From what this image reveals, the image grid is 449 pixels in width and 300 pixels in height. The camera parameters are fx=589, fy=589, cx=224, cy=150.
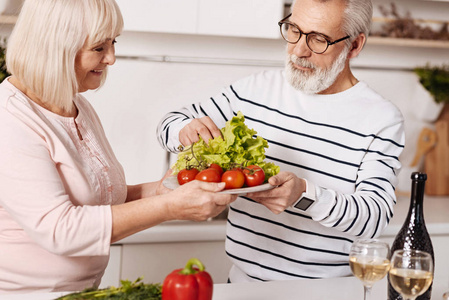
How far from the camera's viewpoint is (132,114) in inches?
116

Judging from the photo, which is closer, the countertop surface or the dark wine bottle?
the dark wine bottle

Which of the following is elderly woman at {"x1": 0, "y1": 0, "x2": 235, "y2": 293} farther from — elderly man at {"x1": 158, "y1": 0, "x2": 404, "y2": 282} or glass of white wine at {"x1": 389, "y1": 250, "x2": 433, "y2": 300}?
glass of white wine at {"x1": 389, "y1": 250, "x2": 433, "y2": 300}

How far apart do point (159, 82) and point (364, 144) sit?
1.43 metres

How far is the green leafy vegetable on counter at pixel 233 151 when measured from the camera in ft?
5.47

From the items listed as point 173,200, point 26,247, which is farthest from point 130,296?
point 26,247

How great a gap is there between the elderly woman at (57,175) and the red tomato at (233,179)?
4 cm

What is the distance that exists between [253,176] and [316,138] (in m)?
0.39

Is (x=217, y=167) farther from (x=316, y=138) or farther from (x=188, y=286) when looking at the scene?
(x=188, y=286)

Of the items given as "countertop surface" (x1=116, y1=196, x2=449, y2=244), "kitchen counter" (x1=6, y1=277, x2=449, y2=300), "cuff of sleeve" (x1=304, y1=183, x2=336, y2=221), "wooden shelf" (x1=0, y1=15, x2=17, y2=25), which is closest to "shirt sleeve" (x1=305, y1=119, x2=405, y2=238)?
"cuff of sleeve" (x1=304, y1=183, x2=336, y2=221)

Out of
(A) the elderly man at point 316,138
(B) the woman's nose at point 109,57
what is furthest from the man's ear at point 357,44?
(B) the woman's nose at point 109,57

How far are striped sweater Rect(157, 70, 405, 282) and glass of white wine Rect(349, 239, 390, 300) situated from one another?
0.43m

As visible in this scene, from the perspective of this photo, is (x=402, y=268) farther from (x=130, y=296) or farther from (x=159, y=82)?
(x=159, y=82)

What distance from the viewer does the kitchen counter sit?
5.03 ft

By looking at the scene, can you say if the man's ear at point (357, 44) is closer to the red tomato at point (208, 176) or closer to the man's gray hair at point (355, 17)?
the man's gray hair at point (355, 17)
